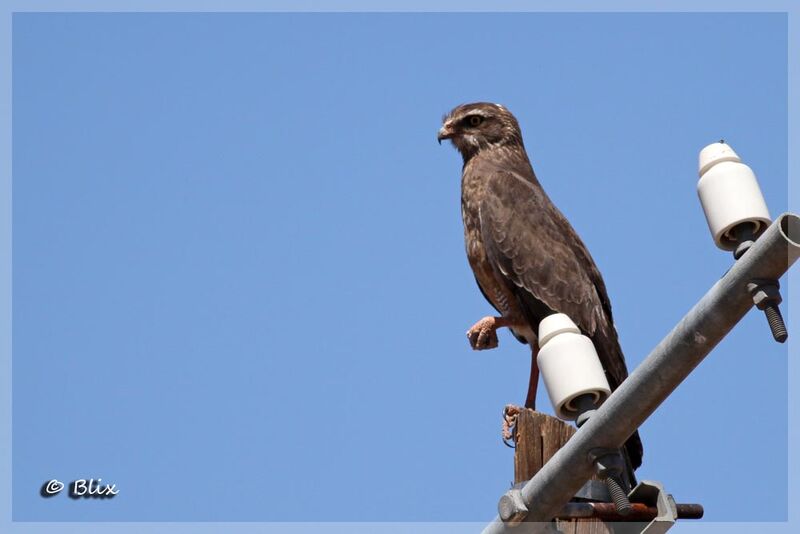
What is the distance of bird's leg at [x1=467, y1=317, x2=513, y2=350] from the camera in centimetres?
795

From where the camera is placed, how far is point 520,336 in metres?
9.06

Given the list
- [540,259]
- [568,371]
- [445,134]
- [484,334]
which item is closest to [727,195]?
[568,371]

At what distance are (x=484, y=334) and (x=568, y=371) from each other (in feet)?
11.5

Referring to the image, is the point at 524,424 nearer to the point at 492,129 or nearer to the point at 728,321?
the point at 728,321

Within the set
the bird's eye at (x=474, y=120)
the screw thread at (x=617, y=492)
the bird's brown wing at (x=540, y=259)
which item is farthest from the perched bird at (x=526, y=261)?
the screw thread at (x=617, y=492)

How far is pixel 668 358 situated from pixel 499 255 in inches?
197

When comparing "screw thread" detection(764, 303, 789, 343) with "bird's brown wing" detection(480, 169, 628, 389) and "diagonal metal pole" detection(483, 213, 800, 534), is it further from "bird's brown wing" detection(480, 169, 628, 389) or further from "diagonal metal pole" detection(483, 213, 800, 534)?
"bird's brown wing" detection(480, 169, 628, 389)

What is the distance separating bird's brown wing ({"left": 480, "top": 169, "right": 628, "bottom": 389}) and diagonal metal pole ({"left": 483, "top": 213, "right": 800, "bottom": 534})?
4.06 meters

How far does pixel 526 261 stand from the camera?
888cm

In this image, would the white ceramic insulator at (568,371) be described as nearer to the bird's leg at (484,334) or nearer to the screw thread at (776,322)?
the screw thread at (776,322)

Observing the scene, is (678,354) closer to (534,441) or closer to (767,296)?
(767,296)

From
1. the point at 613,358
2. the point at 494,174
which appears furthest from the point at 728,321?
the point at 494,174

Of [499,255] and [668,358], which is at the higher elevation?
[499,255]

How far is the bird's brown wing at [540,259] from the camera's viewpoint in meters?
8.66
